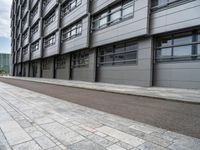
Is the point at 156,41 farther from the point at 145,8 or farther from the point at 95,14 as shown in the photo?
the point at 95,14

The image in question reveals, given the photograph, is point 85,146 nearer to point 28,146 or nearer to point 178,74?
point 28,146

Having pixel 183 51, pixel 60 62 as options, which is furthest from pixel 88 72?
pixel 183 51

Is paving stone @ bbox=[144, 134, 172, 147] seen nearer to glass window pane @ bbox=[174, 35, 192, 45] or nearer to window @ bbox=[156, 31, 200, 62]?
window @ bbox=[156, 31, 200, 62]

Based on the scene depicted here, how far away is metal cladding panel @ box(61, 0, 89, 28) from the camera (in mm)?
A: 18589

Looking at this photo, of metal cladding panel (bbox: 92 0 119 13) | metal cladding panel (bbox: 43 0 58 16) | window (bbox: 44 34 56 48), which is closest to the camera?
metal cladding panel (bbox: 92 0 119 13)

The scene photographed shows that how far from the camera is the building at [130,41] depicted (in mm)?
10547

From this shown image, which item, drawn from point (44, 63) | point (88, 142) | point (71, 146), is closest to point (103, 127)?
point (88, 142)

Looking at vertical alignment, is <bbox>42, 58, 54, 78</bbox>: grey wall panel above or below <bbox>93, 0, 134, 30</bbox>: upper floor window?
below

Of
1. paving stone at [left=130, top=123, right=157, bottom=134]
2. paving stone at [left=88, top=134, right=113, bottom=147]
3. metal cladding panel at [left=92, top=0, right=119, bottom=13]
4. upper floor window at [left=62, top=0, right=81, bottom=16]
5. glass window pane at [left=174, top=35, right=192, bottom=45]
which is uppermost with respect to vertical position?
upper floor window at [left=62, top=0, right=81, bottom=16]

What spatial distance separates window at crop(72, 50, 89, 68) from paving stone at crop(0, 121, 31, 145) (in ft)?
52.3

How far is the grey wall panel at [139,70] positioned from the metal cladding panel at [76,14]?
805 cm

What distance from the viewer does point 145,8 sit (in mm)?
12320

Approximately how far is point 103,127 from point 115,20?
44.6 feet

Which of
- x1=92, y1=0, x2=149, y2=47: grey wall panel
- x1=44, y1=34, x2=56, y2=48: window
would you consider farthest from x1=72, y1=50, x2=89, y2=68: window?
x1=44, y1=34, x2=56, y2=48: window
